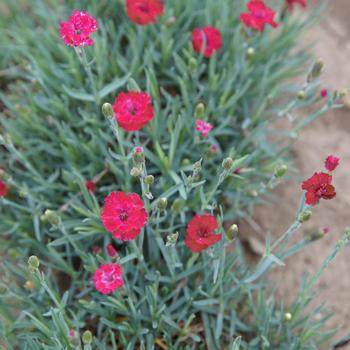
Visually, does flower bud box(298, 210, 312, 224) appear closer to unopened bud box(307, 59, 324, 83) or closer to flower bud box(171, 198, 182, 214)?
flower bud box(171, 198, 182, 214)

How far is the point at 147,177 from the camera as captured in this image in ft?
5.30

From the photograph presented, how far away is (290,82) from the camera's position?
2.96 meters

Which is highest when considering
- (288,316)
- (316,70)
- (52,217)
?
(316,70)

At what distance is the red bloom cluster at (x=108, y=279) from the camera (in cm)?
165

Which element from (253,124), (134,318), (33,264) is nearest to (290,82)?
(253,124)

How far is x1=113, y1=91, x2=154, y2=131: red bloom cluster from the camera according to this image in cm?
180

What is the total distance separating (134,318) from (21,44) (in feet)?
4.50

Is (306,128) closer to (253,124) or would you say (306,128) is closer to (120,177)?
(253,124)

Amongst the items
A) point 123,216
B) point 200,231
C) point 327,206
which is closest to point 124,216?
point 123,216

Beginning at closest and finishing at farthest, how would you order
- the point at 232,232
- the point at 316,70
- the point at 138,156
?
1. the point at 138,156
2. the point at 232,232
3. the point at 316,70

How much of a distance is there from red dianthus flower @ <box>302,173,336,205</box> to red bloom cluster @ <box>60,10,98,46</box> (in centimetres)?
78

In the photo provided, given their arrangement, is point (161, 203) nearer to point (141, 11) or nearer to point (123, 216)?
point (123, 216)

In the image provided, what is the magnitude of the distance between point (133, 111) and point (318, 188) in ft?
2.08

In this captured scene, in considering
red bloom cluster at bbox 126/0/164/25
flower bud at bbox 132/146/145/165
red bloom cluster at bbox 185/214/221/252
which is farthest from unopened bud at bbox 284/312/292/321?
red bloom cluster at bbox 126/0/164/25
